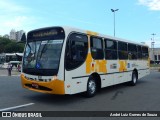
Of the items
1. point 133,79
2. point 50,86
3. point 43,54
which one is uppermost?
point 43,54

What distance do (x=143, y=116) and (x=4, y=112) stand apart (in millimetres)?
4324

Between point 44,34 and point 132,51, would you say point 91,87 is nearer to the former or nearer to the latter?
point 44,34

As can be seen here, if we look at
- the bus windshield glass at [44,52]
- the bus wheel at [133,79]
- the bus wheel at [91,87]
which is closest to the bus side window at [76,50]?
the bus windshield glass at [44,52]

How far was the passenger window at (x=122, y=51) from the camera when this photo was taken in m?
15.2

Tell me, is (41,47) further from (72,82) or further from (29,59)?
(72,82)

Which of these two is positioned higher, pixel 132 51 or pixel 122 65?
pixel 132 51

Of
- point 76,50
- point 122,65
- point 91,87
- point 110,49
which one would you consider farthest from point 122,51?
point 76,50

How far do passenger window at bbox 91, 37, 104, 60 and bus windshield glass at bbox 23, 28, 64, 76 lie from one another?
223 centimetres

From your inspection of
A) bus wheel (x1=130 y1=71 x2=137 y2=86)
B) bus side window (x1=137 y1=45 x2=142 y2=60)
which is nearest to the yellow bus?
bus wheel (x1=130 y1=71 x2=137 y2=86)

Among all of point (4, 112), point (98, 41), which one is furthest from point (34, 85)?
point (98, 41)

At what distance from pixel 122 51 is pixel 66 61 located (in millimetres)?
6304

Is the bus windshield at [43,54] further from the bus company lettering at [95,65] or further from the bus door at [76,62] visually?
the bus company lettering at [95,65]

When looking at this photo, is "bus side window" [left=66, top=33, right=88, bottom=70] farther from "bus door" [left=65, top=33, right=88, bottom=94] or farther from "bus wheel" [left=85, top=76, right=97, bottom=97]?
"bus wheel" [left=85, top=76, right=97, bottom=97]

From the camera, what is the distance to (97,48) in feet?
40.9
